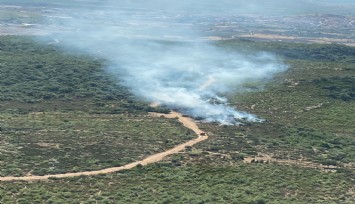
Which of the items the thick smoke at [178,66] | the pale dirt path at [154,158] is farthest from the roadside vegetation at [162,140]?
the thick smoke at [178,66]

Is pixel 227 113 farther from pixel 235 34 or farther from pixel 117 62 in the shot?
pixel 235 34

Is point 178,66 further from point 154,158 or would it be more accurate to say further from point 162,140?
point 154,158

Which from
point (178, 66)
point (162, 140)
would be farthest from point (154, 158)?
point (178, 66)

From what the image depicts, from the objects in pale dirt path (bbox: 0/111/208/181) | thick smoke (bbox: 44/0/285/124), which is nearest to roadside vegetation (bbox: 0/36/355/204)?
pale dirt path (bbox: 0/111/208/181)

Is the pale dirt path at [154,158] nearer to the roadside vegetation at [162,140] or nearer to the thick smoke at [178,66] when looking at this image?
the roadside vegetation at [162,140]

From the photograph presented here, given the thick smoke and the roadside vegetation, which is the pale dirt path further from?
the thick smoke

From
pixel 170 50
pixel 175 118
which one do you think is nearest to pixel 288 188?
pixel 175 118

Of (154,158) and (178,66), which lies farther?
(178,66)

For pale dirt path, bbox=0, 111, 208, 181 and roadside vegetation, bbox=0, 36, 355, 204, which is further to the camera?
pale dirt path, bbox=0, 111, 208, 181
